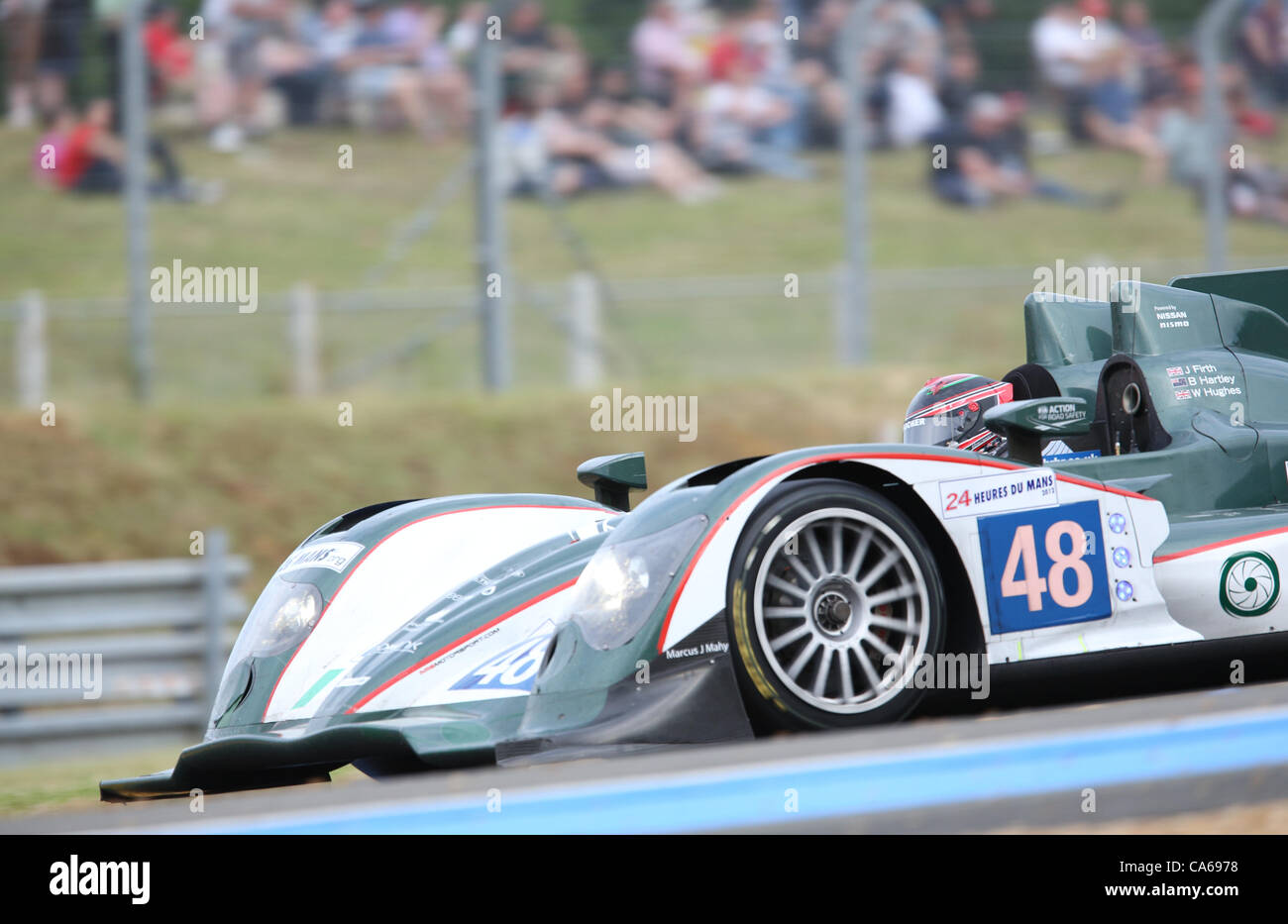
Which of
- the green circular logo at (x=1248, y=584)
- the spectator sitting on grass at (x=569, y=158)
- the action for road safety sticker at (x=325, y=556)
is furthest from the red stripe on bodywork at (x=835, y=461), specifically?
the spectator sitting on grass at (x=569, y=158)

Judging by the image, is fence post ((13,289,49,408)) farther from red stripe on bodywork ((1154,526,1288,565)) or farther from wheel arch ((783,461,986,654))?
red stripe on bodywork ((1154,526,1288,565))

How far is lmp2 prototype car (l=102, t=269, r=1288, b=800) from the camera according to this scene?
3.34 metres

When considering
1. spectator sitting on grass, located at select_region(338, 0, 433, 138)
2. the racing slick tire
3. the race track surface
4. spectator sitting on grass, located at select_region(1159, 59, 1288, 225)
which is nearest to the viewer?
the race track surface

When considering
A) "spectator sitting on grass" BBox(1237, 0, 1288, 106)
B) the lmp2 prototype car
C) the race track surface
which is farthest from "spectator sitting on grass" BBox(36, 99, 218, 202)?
the race track surface

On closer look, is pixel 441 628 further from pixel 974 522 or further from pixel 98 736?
pixel 98 736

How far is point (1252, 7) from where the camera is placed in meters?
11.1

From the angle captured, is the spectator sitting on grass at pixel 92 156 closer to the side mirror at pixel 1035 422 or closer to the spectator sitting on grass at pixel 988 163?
the spectator sitting on grass at pixel 988 163

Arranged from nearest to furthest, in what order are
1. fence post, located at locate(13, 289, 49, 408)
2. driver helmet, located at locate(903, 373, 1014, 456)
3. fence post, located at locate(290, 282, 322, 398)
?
driver helmet, located at locate(903, 373, 1014, 456) < fence post, located at locate(13, 289, 49, 408) < fence post, located at locate(290, 282, 322, 398)

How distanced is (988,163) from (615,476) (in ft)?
29.3

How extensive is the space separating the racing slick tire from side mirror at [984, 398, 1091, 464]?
452mm

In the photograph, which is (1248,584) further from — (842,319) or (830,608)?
(842,319)

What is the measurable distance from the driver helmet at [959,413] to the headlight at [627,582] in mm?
1425

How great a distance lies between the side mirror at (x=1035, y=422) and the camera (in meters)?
3.72
